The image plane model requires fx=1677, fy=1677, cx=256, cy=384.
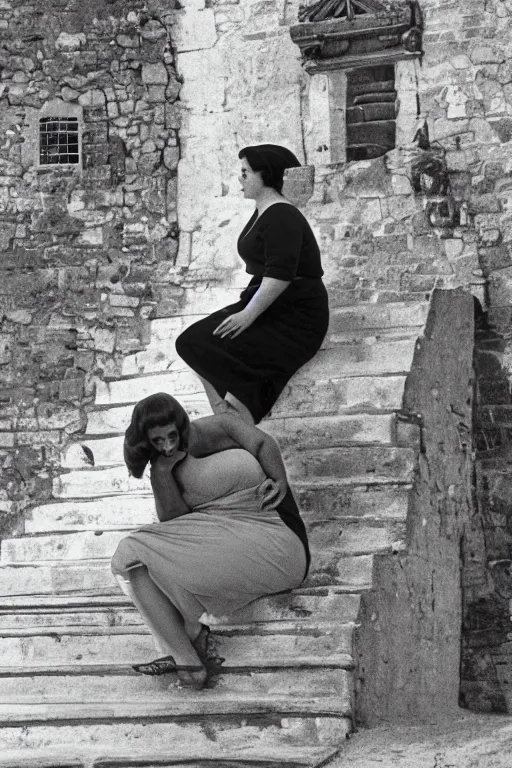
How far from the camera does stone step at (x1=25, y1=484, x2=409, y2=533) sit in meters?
6.32

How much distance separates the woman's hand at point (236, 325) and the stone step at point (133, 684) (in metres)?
1.55

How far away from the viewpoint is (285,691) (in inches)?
219

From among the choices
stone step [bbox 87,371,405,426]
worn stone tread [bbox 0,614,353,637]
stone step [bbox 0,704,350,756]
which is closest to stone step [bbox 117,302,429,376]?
stone step [bbox 87,371,405,426]

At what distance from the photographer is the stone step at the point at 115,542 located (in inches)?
243

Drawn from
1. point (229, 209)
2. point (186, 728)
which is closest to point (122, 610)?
point (186, 728)

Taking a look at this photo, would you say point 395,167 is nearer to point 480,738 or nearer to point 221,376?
point 221,376

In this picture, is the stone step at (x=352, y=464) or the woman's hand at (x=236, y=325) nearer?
the stone step at (x=352, y=464)

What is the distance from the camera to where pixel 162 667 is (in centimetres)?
561

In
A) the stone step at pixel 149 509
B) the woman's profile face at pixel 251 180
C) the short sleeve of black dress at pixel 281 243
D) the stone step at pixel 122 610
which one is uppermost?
the woman's profile face at pixel 251 180

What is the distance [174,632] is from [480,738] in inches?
42.0

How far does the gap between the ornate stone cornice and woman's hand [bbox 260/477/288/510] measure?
3.67 meters

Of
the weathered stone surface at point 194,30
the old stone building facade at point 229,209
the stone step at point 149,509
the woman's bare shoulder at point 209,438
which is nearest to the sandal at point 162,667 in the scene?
the woman's bare shoulder at point 209,438

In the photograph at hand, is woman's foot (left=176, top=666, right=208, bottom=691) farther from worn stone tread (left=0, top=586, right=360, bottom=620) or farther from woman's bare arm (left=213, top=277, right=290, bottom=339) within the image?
woman's bare arm (left=213, top=277, right=290, bottom=339)

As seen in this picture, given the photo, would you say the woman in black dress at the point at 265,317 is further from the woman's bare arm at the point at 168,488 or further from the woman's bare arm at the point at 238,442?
the woman's bare arm at the point at 168,488
